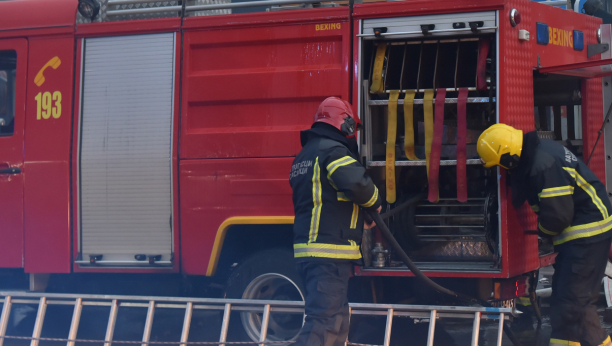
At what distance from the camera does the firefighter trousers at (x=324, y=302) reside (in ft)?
11.4

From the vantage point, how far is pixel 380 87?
4.28 meters

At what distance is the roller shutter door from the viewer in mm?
4598

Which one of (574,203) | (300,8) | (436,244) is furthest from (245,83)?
(574,203)

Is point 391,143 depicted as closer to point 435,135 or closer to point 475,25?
point 435,135

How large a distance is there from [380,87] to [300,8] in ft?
3.22

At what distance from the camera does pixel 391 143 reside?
423cm

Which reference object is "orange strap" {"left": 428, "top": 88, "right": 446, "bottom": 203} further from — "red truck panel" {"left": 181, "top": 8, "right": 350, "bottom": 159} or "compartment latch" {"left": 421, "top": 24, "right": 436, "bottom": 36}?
"red truck panel" {"left": 181, "top": 8, "right": 350, "bottom": 159}

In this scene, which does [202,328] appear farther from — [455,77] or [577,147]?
[577,147]

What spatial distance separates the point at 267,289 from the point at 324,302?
1260 mm

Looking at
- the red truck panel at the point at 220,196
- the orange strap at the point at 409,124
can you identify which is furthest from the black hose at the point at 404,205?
the red truck panel at the point at 220,196

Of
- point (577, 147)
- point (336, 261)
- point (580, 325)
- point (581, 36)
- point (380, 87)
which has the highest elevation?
point (581, 36)

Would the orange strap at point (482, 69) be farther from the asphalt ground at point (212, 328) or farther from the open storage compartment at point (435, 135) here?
the asphalt ground at point (212, 328)

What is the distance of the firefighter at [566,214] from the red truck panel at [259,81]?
125 cm

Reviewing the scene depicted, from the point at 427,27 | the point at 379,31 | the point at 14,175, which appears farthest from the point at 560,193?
the point at 14,175
